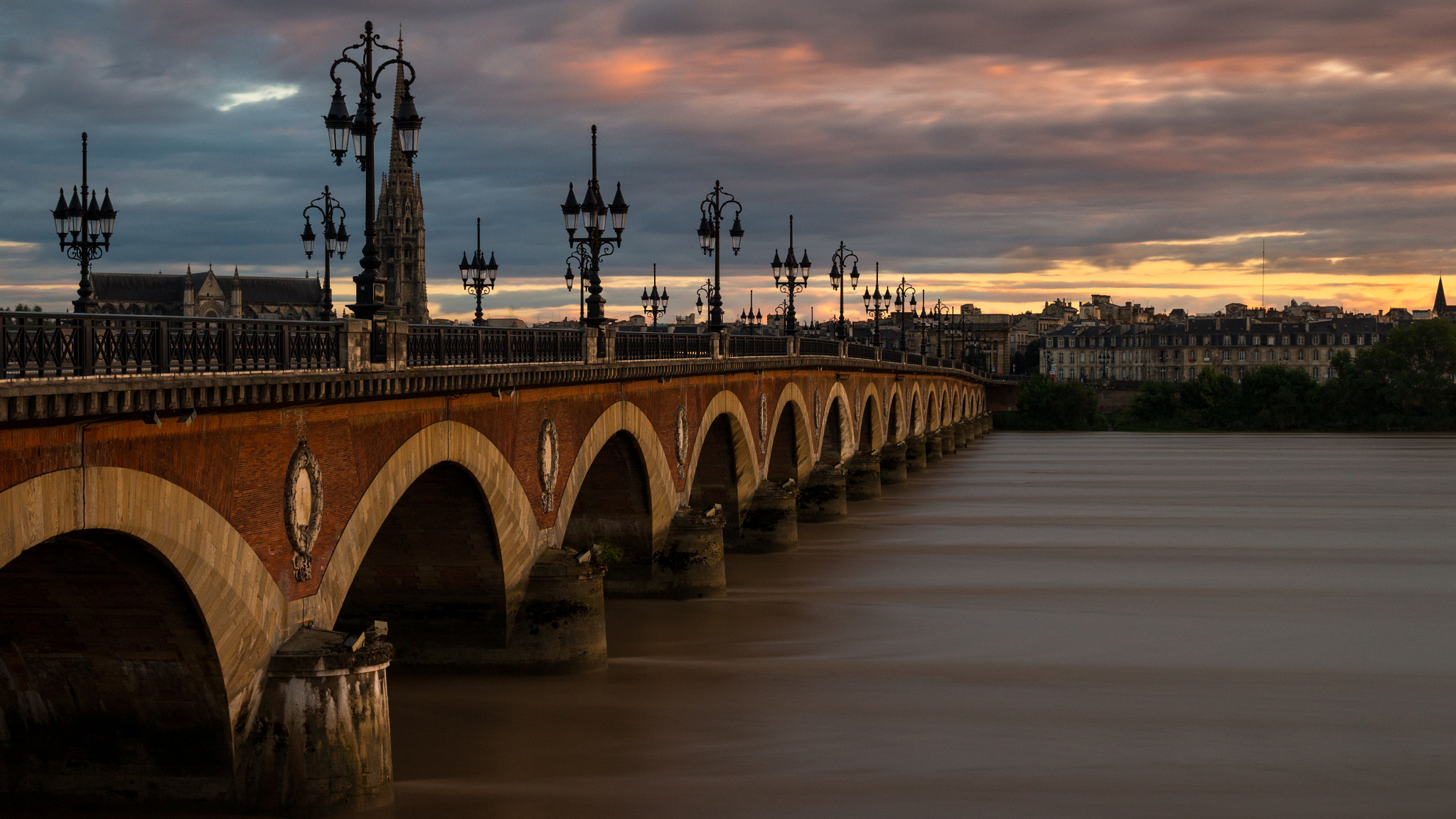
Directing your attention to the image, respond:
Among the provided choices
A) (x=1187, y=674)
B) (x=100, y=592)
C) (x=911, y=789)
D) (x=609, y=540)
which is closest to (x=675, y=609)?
(x=609, y=540)

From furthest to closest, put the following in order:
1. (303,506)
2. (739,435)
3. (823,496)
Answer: (823,496) < (739,435) < (303,506)

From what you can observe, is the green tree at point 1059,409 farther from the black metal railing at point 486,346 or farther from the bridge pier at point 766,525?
the black metal railing at point 486,346

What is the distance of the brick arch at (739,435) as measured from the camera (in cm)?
3294

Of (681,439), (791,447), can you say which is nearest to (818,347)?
(791,447)

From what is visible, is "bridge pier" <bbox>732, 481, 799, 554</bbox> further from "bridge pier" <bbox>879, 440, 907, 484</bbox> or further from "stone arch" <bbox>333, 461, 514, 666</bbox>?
"bridge pier" <bbox>879, 440, 907, 484</bbox>

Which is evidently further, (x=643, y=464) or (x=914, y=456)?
(x=914, y=456)

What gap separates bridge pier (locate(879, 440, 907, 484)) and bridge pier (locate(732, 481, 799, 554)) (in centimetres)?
2538

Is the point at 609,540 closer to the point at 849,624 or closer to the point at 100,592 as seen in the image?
the point at 849,624

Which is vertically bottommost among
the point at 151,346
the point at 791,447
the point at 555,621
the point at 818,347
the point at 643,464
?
the point at 555,621

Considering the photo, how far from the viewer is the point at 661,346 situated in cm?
2941

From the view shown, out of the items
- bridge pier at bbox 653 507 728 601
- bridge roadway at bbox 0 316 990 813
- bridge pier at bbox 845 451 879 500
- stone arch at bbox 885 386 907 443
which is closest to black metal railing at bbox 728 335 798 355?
bridge pier at bbox 653 507 728 601

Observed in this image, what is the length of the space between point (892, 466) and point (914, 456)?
313 inches

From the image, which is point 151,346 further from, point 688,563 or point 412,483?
point 688,563

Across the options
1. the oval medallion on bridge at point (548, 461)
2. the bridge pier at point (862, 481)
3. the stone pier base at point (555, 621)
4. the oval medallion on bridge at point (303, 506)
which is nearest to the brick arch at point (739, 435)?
the oval medallion on bridge at point (548, 461)
